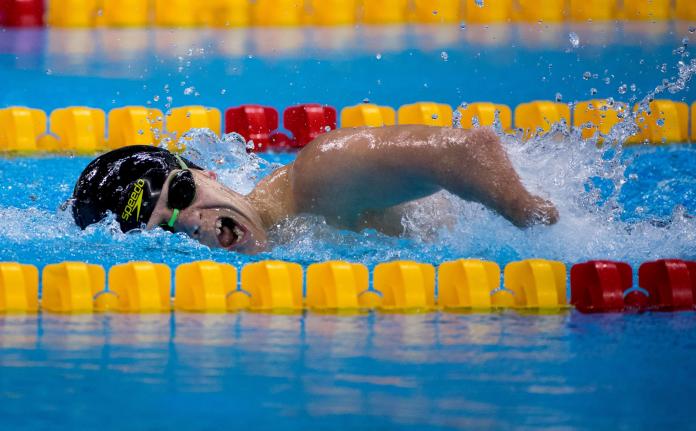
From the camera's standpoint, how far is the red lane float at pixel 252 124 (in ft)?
18.0

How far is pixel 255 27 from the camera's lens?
7867mm

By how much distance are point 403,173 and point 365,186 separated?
0.16 m

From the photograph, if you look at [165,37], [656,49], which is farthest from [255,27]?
[656,49]

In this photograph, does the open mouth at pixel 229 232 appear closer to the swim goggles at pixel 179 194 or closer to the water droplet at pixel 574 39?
the swim goggles at pixel 179 194

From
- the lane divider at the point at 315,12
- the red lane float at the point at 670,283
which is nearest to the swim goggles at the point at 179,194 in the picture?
the red lane float at the point at 670,283

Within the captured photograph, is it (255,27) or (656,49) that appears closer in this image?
(656,49)

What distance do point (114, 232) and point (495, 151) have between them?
1216 millimetres

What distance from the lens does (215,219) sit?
3.19m

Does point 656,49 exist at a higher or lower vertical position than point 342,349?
higher

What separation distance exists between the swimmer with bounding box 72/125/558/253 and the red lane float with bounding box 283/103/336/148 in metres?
Result: 2.05

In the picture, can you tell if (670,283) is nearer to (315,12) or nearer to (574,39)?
(574,39)

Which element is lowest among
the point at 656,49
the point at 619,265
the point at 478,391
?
the point at 478,391

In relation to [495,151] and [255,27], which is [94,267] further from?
[255,27]

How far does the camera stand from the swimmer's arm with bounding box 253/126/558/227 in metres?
2.85
